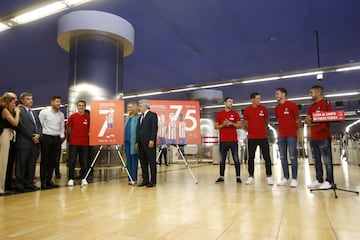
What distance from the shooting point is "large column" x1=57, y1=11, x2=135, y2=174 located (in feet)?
18.6

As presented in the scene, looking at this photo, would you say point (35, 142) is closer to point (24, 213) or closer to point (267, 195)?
point (24, 213)

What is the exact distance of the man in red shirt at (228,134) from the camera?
489 cm

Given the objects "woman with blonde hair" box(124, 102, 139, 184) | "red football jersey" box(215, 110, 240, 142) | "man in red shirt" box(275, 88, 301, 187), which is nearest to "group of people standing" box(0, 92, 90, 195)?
"woman with blonde hair" box(124, 102, 139, 184)

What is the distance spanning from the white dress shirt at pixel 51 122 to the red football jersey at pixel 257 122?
11.0 feet

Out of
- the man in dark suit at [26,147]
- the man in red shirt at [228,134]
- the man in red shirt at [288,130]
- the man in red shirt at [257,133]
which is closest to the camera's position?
the man in dark suit at [26,147]

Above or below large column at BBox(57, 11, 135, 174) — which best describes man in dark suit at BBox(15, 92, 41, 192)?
below

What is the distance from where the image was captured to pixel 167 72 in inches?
417

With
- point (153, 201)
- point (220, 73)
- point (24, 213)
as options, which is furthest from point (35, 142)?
point (220, 73)

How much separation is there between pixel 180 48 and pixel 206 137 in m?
7.38

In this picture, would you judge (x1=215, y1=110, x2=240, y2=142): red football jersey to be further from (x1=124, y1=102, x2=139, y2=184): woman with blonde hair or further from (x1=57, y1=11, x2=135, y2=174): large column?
(x1=57, y1=11, x2=135, y2=174): large column

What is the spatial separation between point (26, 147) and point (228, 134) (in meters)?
3.40

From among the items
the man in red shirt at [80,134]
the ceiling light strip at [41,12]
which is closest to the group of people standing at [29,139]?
the man in red shirt at [80,134]

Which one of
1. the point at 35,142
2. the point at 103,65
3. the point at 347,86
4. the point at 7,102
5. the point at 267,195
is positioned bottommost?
the point at 267,195

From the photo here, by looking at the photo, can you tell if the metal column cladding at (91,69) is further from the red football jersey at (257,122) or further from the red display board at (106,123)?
the red football jersey at (257,122)
